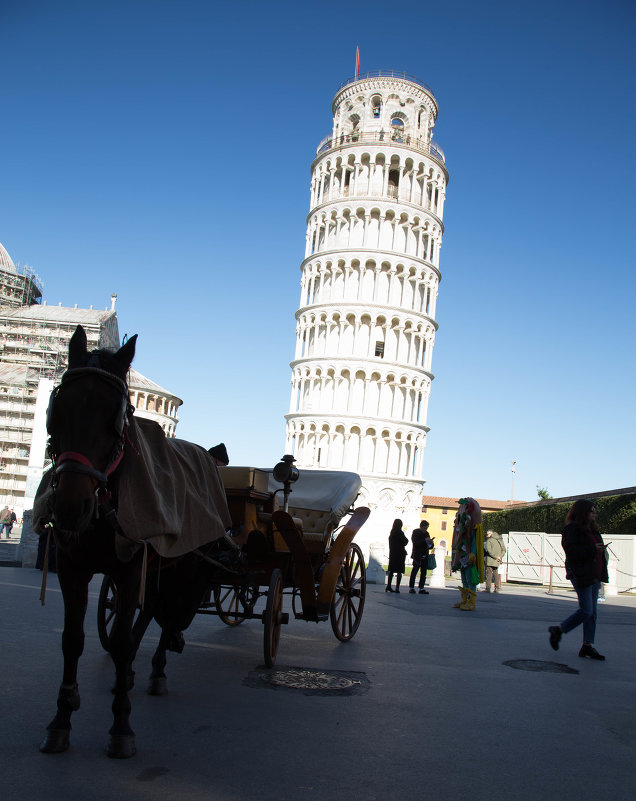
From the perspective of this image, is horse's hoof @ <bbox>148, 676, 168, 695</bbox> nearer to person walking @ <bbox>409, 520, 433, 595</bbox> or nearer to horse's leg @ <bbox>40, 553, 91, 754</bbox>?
horse's leg @ <bbox>40, 553, 91, 754</bbox>

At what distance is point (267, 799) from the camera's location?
3.33m

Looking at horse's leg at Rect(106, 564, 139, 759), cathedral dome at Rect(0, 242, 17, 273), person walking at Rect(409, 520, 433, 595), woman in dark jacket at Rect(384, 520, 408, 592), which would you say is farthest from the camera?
cathedral dome at Rect(0, 242, 17, 273)

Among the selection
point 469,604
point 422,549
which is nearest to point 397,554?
point 422,549

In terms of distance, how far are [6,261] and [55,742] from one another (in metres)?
82.7

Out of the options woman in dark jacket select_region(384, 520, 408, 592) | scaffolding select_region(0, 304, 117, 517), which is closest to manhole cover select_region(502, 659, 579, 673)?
woman in dark jacket select_region(384, 520, 408, 592)

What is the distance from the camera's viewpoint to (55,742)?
12.3 ft

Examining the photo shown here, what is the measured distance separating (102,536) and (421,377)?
58718mm

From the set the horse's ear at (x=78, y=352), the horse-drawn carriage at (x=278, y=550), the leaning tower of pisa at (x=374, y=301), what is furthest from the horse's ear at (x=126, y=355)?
the leaning tower of pisa at (x=374, y=301)

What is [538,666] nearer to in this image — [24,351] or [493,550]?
[493,550]

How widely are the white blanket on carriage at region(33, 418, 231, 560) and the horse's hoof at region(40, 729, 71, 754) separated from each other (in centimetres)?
95

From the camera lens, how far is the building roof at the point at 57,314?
6956 cm

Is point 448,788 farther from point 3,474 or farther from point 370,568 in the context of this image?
point 3,474

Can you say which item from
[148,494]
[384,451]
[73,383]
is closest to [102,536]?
[148,494]

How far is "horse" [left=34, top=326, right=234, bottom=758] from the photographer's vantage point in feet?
11.6
